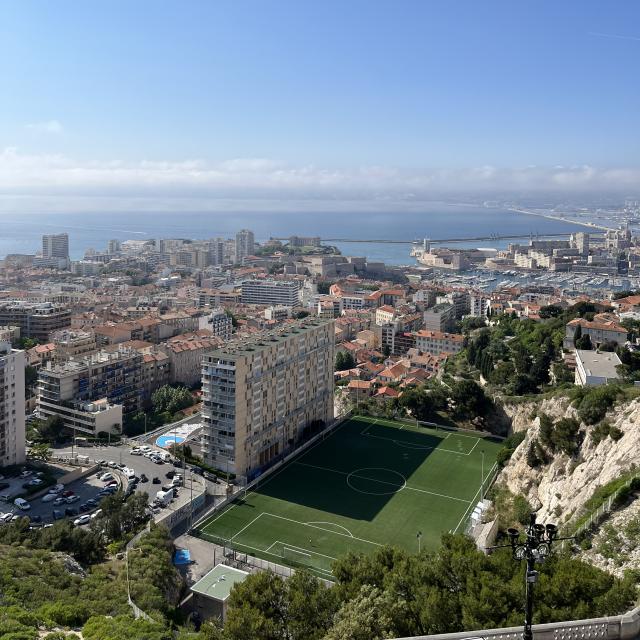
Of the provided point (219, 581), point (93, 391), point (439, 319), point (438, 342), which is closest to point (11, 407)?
point (93, 391)

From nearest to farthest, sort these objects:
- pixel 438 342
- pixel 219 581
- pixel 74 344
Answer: pixel 219 581
pixel 74 344
pixel 438 342

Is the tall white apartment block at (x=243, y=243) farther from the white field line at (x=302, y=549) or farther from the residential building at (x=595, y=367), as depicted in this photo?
the white field line at (x=302, y=549)

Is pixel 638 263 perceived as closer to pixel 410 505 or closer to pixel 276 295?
pixel 276 295

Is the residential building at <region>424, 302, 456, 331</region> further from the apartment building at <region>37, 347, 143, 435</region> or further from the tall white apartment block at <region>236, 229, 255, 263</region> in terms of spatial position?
the tall white apartment block at <region>236, 229, 255, 263</region>

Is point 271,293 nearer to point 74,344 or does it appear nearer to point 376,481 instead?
point 74,344

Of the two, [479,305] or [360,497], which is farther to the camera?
[479,305]

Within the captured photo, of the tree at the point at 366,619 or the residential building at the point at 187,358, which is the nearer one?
the tree at the point at 366,619

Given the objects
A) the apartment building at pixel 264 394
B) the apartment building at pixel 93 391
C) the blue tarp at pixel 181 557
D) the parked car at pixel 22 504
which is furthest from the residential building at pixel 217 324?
the blue tarp at pixel 181 557

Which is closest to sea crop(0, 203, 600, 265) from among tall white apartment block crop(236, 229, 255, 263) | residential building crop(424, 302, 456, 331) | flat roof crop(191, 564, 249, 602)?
tall white apartment block crop(236, 229, 255, 263)
